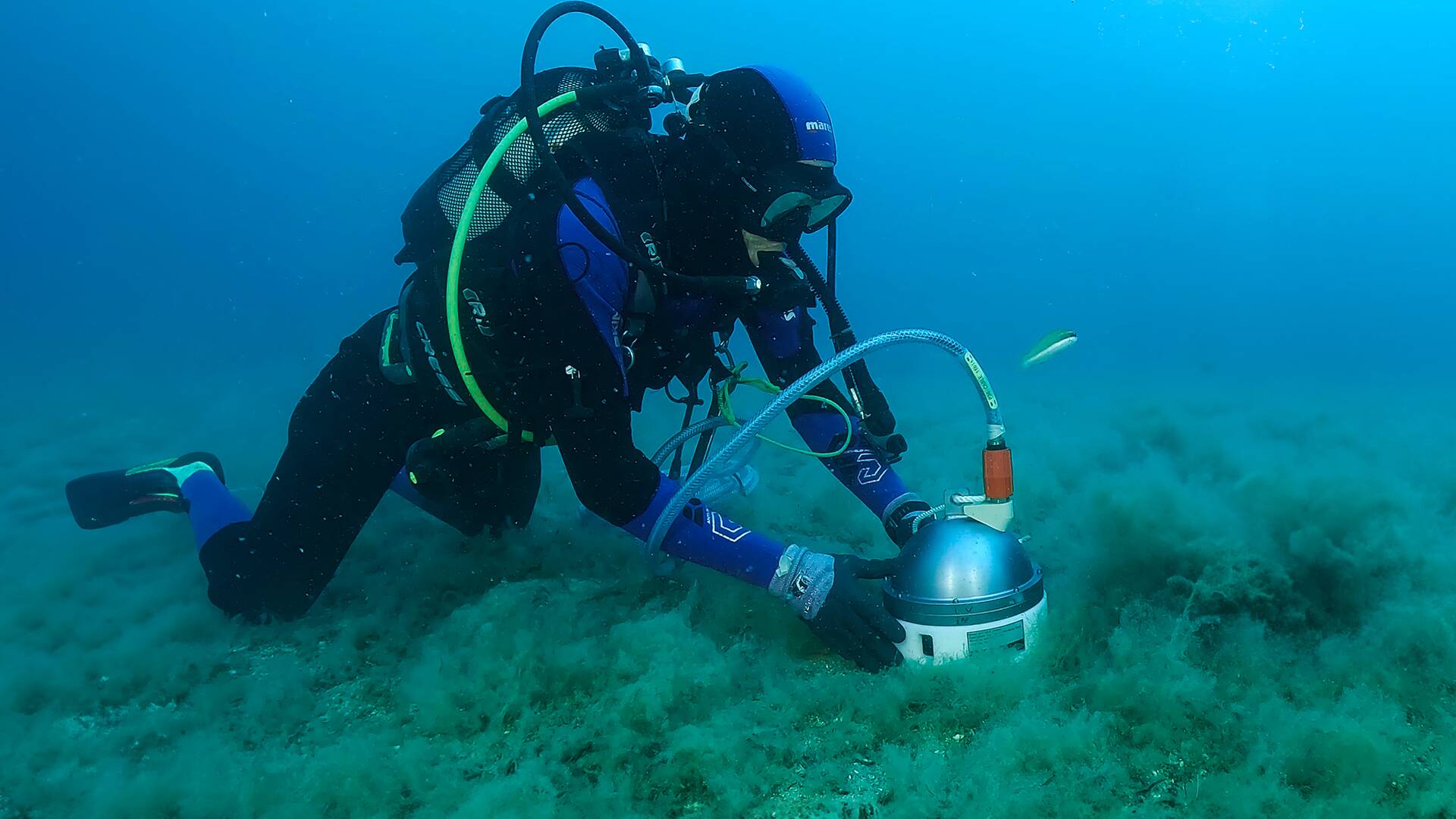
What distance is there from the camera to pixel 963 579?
2148mm

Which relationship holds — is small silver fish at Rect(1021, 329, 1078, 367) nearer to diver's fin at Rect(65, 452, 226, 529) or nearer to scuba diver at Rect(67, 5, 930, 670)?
scuba diver at Rect(67, 5, 930, 670)

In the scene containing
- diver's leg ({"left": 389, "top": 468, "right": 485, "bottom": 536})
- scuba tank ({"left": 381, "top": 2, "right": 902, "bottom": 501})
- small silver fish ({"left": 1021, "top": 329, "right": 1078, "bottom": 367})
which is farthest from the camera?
diver's leg ({"left": 389, "top": 468, "right": 485, "bottom": 536})

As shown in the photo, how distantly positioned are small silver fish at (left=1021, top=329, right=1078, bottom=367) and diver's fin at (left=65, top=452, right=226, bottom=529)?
4.90 meters

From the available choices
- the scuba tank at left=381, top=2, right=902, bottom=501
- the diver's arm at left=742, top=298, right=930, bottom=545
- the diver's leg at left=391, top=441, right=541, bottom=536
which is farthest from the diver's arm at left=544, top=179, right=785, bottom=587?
the diver's arm at left=742, top=298, right=930, bottom=545

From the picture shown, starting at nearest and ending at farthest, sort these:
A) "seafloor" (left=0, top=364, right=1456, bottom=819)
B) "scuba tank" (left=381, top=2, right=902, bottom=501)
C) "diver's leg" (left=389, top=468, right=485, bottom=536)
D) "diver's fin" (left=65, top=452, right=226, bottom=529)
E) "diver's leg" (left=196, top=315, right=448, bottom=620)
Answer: "seafloor" (left=0, top=364, right=1456, bottom=819), "scuba tank" (left=381, top=2, right=902, bottom=501), "diver's leg" (left=196, top=315, right=448, bottom=620), "diver's leg" (left=389, top=468, right=485, bottom=536), "diver's fin" (left=65, top=452, right=226, bottom=529)

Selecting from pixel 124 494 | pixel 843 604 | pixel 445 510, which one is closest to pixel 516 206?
pixel 843 604

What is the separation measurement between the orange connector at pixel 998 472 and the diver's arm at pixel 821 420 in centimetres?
75

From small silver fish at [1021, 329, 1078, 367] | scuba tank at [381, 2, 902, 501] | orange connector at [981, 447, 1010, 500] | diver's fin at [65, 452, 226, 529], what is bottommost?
orange connector at [981, 447, 1010, 500]

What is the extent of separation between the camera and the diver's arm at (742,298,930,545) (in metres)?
3.21

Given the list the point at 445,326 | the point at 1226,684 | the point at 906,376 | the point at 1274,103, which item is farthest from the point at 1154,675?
the point at 1274,103

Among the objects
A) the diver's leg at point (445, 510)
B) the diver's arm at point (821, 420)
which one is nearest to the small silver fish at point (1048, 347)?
the diver's arm at point (821, 420)

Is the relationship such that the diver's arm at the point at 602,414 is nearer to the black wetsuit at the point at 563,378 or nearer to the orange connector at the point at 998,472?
the black wetsuit at the point at 563,378

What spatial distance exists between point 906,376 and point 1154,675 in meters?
19.0

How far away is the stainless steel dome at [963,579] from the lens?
2133 mm
